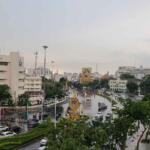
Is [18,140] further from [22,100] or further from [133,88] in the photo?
[133,88]

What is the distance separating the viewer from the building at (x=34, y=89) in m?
69.4

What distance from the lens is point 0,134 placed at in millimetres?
34406

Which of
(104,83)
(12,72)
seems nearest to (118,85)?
(104,83)

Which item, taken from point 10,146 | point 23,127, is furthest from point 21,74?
point 10,146

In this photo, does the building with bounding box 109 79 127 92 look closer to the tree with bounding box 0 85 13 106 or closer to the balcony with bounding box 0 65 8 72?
the balcony with bounding box 0 65 8 72

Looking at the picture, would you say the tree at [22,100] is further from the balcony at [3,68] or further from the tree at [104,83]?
the tree at [104,83]

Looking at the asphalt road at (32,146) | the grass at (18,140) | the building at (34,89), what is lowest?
the asphalt road at (32,146)

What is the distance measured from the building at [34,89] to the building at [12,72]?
4593 millimetres

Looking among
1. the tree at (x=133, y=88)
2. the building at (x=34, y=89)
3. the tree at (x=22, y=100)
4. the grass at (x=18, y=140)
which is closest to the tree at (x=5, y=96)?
the tree at (x=22, y=100)

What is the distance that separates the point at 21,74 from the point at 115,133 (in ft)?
134

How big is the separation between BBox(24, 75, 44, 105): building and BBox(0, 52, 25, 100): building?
15.1 feet

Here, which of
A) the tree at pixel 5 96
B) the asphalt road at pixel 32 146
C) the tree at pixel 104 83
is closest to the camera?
the asphalt road at pixel 32 146

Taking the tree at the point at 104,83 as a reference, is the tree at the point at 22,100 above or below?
below

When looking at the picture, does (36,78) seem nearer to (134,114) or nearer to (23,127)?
(23,127)
